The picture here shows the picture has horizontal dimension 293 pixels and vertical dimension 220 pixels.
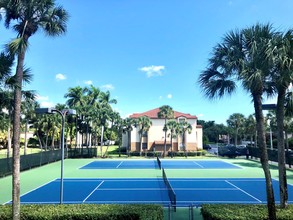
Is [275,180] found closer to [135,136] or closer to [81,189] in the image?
[81,189]

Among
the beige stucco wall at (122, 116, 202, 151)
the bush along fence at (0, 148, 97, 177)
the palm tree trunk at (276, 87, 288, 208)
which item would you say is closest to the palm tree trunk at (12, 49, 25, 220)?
the palm tree trunk at (276, 87, 288, 208)

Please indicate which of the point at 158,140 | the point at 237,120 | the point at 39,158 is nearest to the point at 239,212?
the point at 39,158

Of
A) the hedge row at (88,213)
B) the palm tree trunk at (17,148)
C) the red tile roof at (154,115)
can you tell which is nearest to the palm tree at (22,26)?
the palm tree trunk at (17,148)

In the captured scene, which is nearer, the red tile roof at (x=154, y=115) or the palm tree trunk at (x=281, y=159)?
the palm tree trunk at (x=281, y=159)

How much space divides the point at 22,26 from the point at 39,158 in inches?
1086

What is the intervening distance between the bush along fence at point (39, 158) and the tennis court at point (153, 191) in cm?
521

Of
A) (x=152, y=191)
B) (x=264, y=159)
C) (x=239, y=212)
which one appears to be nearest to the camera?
(x=264, y=159)

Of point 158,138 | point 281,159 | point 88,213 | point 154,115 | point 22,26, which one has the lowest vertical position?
point 88,213

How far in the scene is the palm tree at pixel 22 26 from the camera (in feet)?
31.5

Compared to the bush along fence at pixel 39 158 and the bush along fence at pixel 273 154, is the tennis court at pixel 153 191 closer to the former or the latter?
the bush along fence at pixel 39 158

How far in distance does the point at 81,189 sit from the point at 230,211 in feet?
43.8

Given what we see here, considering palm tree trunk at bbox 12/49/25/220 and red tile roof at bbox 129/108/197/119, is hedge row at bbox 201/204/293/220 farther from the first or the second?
red tile roof at bbox 129/108/197/119

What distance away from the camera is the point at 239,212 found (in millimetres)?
9953

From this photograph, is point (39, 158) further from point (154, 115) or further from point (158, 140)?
point (154, 115)
